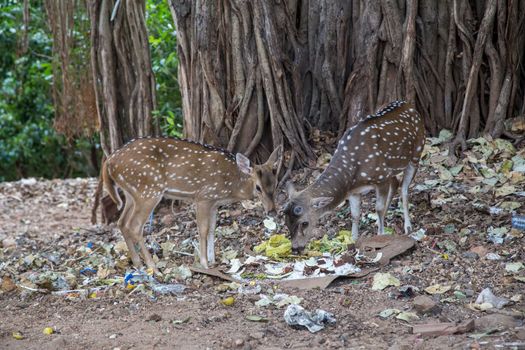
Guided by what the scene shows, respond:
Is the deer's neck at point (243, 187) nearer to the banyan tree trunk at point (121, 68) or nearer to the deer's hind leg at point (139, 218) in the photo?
the deer's hind leg at point (139, 218)

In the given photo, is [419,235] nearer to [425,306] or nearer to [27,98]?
[425,306]

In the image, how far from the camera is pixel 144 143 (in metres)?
8.17

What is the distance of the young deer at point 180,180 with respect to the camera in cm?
800

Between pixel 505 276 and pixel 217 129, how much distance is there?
14.3 feet

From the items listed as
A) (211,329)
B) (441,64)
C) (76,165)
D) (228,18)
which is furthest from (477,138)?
(76,165)

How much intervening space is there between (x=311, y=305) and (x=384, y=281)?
0.72 m

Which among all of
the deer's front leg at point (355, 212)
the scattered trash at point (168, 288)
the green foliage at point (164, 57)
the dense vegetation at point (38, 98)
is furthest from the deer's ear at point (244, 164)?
the dense vegetation at point (38, 98)

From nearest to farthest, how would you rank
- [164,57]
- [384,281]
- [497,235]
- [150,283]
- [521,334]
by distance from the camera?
1. [521,334]
2. [384,281]
3. [150,283]
4. [497,235]
5. [164,57]

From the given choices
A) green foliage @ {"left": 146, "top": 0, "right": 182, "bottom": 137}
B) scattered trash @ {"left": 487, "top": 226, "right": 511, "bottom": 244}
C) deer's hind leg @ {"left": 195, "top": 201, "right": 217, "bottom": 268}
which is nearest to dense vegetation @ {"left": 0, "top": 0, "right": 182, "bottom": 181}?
green foliage @ {"left": 146, "top": 0, "right": 182, "bottom": 137}

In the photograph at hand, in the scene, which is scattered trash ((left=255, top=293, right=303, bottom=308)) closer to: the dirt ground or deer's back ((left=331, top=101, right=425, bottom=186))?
the dirt ground

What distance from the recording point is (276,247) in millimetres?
8047

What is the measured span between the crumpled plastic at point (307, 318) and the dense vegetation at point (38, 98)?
839 cm

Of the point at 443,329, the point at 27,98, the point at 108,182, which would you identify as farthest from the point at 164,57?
the point at 443,329

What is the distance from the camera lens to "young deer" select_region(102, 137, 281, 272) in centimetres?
800
